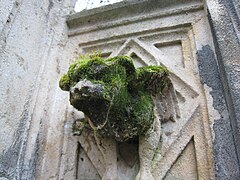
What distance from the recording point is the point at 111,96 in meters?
1.10

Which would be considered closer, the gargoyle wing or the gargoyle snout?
the gargoyle snout

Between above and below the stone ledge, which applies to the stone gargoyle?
below

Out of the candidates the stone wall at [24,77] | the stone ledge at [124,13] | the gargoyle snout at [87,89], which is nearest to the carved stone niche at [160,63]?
the stone ledge at [124,13]

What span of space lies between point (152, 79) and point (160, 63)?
292 mm

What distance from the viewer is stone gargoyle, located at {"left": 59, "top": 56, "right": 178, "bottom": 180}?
1.10m

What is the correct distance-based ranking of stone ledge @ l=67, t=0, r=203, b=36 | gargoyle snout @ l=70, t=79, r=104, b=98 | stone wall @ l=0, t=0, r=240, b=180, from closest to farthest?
gargoyle snout @ l=70, t=79, r=104, b=98 < stone wall @ l=0, t=0, r=240, b=180 < stone ledge @ l=67, t=0, r=203, b=36

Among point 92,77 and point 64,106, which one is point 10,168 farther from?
point 92,77

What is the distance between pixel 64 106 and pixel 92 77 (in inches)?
21.3

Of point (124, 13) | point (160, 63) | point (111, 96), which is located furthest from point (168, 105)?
point (124, 13)

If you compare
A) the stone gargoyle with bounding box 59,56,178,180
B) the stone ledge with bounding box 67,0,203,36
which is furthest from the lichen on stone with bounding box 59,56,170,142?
the stone ledge with bounding box 67,0,203,36

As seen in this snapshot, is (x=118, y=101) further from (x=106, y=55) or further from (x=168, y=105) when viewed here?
(x=106, y=55)

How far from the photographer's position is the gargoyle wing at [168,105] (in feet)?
4.53

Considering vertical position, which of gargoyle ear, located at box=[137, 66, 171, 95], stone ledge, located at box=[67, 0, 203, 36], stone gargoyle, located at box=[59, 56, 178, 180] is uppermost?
stone ledge, located at box=[67, 0, 203, 36]

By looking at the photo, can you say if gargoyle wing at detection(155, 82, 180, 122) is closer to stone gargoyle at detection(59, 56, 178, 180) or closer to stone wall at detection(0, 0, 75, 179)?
stone gargoyle at detection(59, 56, 178, 180)
